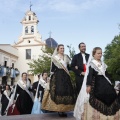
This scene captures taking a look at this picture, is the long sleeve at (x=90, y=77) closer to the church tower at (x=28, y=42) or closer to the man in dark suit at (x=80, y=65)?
the man in dark suit at (x=80, y=65)

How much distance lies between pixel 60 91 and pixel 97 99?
4.15 ft

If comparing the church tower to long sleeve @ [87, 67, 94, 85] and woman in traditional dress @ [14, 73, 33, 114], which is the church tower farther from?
long sleeve @ [87, 67, 94, 85]

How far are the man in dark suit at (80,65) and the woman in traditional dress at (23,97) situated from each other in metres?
2.59

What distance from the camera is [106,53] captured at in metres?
44.9

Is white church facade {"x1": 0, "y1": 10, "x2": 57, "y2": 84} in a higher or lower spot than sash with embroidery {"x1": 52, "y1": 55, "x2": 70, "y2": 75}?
higher

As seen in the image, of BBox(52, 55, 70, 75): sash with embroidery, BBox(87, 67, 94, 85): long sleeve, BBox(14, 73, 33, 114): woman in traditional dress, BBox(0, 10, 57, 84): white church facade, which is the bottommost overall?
BBox(14, 73, 33, 114): woman in traditional dress

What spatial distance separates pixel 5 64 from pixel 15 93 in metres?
35.9

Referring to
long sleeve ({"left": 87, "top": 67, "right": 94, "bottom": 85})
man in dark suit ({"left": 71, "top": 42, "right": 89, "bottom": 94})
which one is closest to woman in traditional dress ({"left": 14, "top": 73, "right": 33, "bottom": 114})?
man in dark suit ({"left": 71, "top": 42, "right": 89, "bottom": 94})

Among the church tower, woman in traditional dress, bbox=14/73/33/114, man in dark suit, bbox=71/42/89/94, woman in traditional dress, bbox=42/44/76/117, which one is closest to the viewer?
woman in traditional dress, bbox=42/44/76/117

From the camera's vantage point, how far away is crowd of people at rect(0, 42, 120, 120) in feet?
16.8

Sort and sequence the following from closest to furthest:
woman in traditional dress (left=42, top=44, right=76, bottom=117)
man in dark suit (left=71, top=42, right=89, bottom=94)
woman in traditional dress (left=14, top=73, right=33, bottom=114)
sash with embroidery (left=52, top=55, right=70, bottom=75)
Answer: woman in traditional dress (left=42, top=44, right=76, bottom=117)
sash with embroidery (left=52, top=55, right=70, bottom=75)
man in dark suit (left=71, top=42, right=89, bottom=94)
woman in traditional dress (left=14, top=73, right=33, bottom=114)

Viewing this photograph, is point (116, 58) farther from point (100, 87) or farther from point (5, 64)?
point (100, 87)

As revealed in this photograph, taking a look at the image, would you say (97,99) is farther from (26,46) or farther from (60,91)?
(26,46)

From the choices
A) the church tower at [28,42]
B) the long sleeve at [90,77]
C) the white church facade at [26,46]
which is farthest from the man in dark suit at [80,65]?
the church tower at [28,42]
